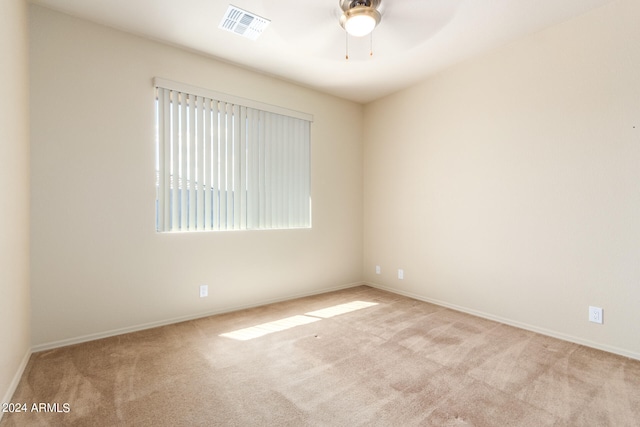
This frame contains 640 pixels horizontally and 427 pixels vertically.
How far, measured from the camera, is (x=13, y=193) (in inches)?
74.8

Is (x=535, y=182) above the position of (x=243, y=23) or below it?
below

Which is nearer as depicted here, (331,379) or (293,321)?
(331,379)

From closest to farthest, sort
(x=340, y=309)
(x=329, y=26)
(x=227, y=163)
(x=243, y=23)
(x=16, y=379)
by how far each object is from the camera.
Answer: (x=16, y=379) → (x=329, y=26) → (x=243, y=23) → (x=227, y=163) → (x=340, y=309)

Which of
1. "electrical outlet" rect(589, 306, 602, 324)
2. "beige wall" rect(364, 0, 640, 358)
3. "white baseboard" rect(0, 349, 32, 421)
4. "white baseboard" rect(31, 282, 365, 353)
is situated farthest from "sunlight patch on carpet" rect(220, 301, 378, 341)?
"electrical outlet" rect(589, 306, 602, 324)

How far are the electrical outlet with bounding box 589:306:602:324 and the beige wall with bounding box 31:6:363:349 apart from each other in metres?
3.16

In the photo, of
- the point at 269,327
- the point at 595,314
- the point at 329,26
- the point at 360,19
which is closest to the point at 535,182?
the point at 595,314

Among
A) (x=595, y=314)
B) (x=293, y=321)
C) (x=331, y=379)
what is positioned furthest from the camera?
(x=293, y=321)

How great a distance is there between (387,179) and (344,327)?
224 centimetres

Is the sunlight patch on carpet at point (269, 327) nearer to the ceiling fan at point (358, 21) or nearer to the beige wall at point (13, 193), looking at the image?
the beige wall at point (13, 193)

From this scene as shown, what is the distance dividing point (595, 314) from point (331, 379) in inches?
90.0

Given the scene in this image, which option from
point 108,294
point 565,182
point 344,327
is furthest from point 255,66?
point 565,182

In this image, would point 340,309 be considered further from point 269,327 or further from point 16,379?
point 16,379

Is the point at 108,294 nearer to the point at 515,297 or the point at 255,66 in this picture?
the point at 255,66

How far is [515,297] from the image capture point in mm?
2938
